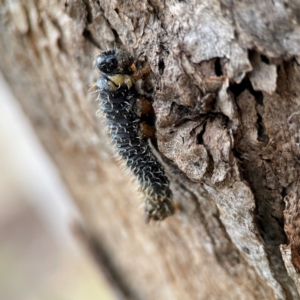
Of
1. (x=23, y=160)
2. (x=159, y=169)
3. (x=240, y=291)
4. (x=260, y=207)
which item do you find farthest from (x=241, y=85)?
(x=23, y=160)

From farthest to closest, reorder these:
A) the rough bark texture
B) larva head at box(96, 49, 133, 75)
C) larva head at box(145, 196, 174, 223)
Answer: larva head at box(145, 196, 174, 223)
larva head at box(96, 49, 133, 75)
the rough bark texture

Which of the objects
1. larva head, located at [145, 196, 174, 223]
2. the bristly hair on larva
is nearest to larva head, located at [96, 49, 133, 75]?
the bristly hair on larva

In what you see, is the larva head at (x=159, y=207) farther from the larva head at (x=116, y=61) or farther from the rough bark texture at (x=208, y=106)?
the larva head at (x=116, y=61)

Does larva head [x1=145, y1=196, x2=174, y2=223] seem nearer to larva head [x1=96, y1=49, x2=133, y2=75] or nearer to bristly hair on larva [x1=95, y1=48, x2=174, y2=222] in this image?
bristly hair on larva [x1=95, y1=48, x2=174, y2=222]

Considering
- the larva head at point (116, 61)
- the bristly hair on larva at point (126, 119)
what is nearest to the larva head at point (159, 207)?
the bristly hair on larva at point (126, 119)

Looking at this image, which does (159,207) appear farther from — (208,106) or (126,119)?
(208,106)

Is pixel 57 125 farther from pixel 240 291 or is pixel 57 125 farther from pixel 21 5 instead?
pixel 240 291
